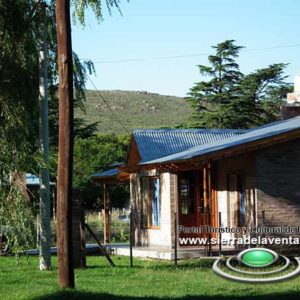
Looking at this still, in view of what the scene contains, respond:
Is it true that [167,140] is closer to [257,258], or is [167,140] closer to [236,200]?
[236,200]

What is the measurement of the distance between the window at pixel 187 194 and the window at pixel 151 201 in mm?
776

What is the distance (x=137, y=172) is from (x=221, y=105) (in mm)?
25740

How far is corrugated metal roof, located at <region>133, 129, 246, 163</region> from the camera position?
1009 inches

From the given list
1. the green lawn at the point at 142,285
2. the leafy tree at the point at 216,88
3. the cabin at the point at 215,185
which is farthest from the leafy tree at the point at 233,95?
the green lawn at the point at 142,285

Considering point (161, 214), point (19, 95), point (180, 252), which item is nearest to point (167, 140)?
point (161, 214)

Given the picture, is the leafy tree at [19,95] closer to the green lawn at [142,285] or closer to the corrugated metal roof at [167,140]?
the green lawn at [142,285]

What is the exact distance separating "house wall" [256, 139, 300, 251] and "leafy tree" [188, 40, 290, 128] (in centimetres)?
2956

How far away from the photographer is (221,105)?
5100 centimetres

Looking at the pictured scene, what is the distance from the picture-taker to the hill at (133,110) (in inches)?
3327

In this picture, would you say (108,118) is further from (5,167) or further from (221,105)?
(5,167)

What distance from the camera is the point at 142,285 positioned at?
1471 cm

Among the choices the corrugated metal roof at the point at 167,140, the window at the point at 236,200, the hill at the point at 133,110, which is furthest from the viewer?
the hill at the point at 133,110

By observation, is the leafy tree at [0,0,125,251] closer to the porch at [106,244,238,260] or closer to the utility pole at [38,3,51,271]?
the utility pole at [38,3,51,271]

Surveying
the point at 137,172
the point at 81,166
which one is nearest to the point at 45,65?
the point at 137,172
